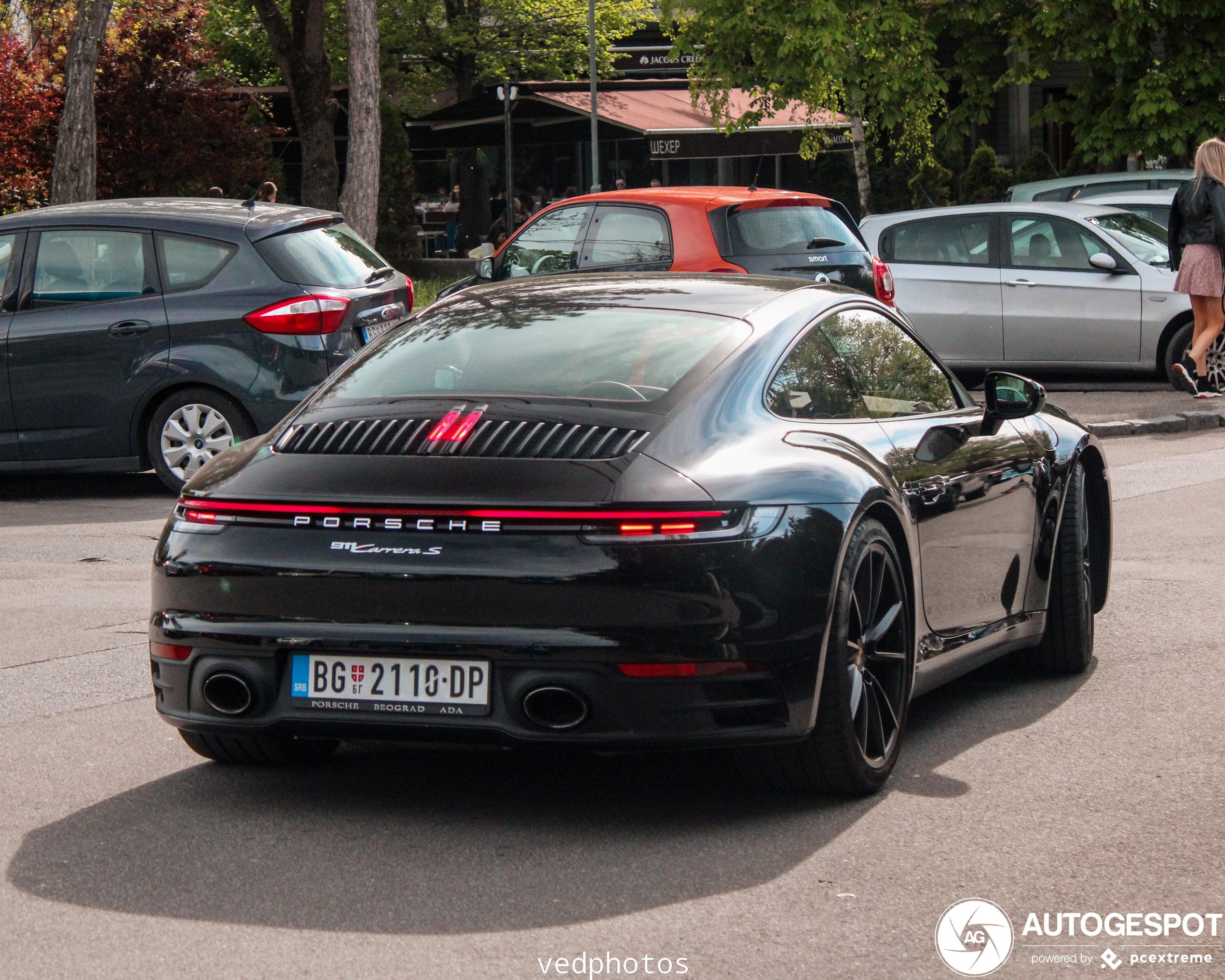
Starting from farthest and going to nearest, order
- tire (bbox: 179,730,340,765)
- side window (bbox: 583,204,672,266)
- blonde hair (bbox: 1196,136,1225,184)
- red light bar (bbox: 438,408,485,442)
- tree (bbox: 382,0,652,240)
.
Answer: tree (bbox: 382,0,652,240) → blonde hair (bbox: 1196,136,1225,184) → side window (bbox: 583,204,672,266) → tire (bbox: 179,730,340,765) → red light bar (bbox: 438,408,485,442)

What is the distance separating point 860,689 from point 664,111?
106 feet

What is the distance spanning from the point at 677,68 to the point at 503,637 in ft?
169

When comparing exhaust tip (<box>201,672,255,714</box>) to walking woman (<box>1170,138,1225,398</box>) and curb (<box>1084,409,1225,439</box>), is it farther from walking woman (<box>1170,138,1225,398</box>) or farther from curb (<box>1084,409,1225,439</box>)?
walking woman (<box>1170,138,1225,398</box>)

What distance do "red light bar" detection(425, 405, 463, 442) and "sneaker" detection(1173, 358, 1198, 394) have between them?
464 inches

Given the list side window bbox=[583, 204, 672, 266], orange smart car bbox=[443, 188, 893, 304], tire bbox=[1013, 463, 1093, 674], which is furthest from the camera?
side window bbox=[583, 204, 672, 266]

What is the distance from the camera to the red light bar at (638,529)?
445 centimetres

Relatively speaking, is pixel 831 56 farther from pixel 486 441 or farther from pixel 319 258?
pixel 486 441

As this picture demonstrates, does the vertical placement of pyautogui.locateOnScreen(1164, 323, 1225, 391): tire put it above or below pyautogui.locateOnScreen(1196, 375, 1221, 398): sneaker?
→ above

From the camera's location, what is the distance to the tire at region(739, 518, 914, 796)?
4.75 metres

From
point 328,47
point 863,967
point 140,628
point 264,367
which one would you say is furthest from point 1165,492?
point 328,47

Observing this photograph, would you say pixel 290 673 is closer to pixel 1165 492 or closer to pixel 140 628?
pixel 140 628

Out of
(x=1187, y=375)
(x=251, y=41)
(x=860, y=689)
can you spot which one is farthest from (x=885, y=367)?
(x=251, y=41)

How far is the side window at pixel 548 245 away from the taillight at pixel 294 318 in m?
2.87

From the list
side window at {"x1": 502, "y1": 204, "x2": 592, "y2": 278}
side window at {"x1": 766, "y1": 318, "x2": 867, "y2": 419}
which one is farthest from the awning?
side window at {"x1": 766, "y1": 318, "x2": 867, "y2": 419}
